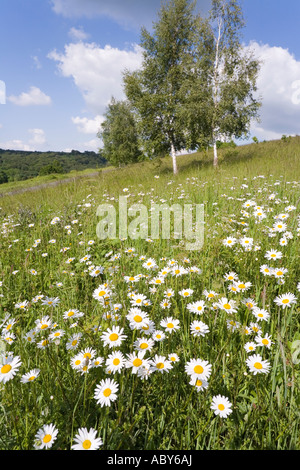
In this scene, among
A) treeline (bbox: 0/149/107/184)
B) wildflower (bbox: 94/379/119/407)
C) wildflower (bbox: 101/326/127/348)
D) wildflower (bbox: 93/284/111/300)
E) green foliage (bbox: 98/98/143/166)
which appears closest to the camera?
wildflower (bbox: 94/379/119/407)

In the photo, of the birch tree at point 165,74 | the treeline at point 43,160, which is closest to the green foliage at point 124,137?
the birch tree at point 165,74

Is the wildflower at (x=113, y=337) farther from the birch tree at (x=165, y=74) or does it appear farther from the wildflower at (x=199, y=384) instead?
the birch tree at (x=165, y=74)

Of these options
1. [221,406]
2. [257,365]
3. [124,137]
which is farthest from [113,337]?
[124,137]

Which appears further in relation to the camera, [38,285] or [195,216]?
[195,216]

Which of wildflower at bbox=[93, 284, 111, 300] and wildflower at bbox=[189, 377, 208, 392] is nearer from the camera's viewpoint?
wildflower at bbox=[189, 377, 208, 392]

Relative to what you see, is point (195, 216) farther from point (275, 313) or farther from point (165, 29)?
point (165, 29)

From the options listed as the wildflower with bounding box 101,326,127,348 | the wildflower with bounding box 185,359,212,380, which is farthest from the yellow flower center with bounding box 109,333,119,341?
the wildflower with bounding box 185,359,212,380

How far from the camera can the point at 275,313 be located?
6.35 feet

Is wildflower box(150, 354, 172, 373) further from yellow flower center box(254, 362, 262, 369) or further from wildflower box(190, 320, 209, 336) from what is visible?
yellow flower center box(254, 362, 262, 369)

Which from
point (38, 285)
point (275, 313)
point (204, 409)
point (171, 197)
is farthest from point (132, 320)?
point (171, 197)

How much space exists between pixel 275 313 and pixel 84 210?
4488 mm

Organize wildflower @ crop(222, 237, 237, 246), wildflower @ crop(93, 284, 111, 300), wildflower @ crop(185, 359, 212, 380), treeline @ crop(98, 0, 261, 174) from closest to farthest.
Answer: wildflower @ crop(185, 359, 212, 380) < wildflower @ crop(93, 284, 111, 300) < wildflower @ crop(222, 237, 237, 246) < treeline @ crop(98, 0, 261, 174)
